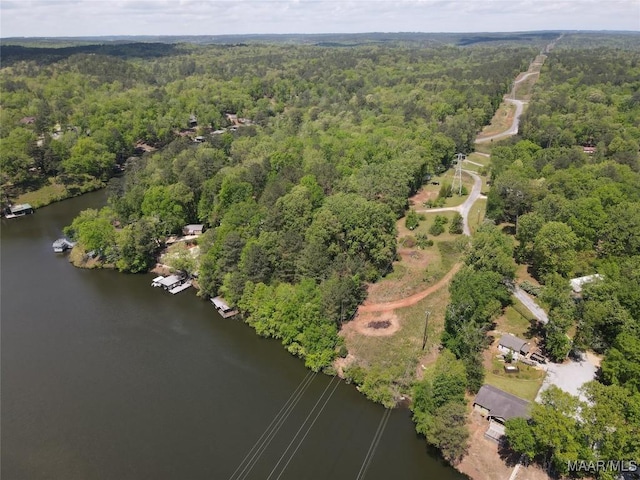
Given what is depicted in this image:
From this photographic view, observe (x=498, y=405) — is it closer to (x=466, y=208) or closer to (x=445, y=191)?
(x=466, y=208)

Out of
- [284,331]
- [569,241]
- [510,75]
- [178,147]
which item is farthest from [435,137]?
[510,75]

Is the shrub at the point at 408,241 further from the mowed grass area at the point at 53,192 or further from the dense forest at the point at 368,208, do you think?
the mowed grass area at the point at 53,192

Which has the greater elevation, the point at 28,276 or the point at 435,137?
the point at 435,137

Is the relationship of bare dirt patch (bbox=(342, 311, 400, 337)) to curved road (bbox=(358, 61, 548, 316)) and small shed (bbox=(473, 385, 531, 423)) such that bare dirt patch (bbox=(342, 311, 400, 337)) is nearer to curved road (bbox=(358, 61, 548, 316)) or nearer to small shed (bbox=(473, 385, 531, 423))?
curved road (bbox=(358, 61, 548, 316))

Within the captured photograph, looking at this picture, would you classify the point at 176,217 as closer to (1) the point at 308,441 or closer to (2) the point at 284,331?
(2) the point at 284,331

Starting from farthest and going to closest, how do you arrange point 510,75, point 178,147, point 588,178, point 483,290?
A: 1. point 510,75
2. point 178,147
3. point 588,178
4. point 483,290

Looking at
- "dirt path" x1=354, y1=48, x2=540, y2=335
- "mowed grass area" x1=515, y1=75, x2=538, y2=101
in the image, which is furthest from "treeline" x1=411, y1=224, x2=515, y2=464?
"mowed grass area" x1=515, y1=75, x2=538, y2=101
